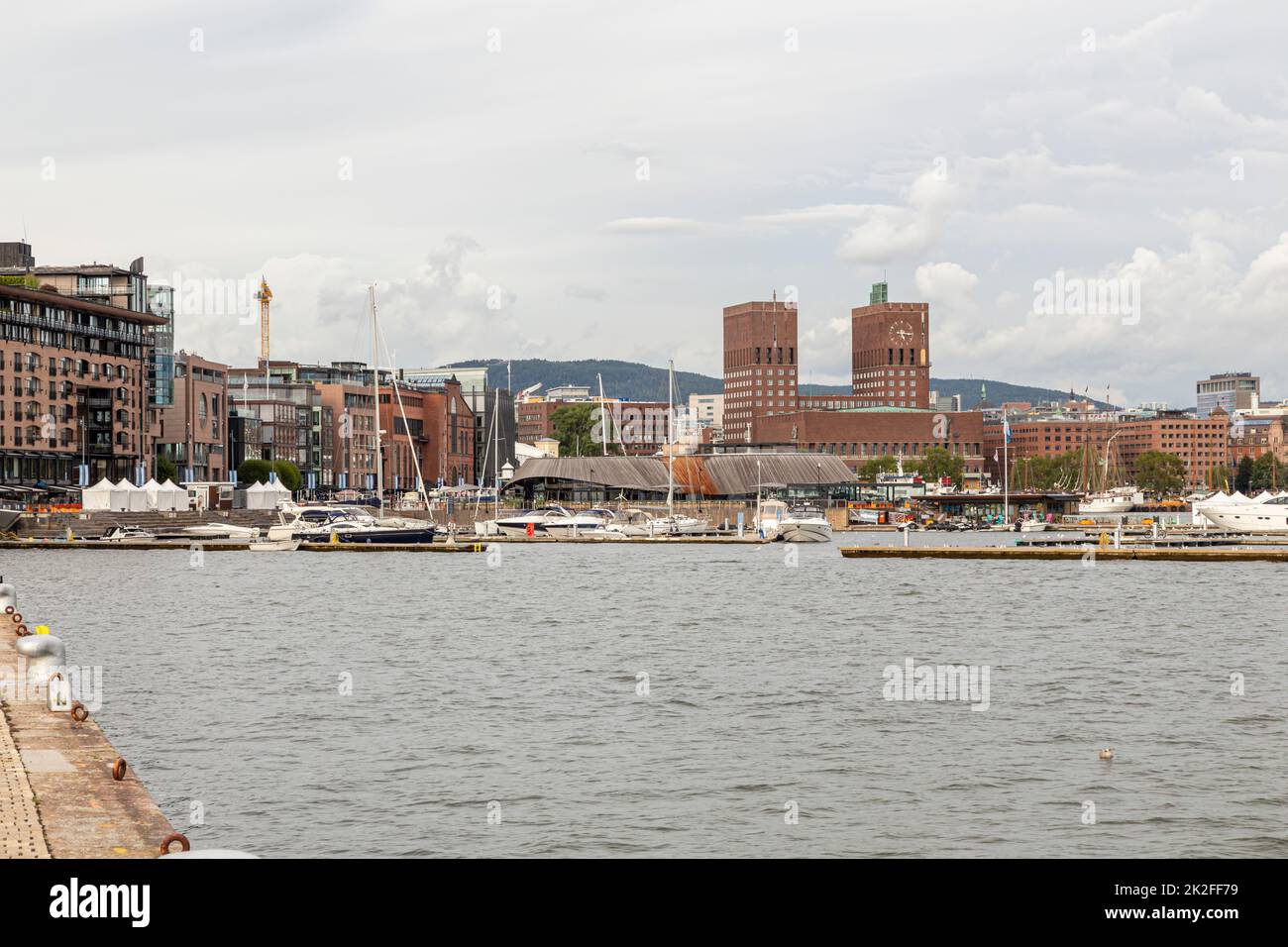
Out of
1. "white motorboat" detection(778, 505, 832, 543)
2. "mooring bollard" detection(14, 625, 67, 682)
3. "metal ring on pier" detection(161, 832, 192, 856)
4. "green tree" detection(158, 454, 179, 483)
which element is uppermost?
"green tree" detection(158, 454, 179, 483)

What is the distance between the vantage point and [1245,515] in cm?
15838

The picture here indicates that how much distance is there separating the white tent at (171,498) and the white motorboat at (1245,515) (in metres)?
102

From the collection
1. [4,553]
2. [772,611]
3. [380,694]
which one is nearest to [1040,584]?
[772,611]

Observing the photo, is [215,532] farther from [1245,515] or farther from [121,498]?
[1245,515]

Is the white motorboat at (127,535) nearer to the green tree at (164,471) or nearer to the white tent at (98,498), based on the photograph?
the white tent at (98,498)

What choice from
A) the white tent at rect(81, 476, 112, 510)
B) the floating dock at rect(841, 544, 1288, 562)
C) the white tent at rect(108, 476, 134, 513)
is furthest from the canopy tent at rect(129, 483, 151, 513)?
the floating dock at rect(841, 544, 1288, 562)

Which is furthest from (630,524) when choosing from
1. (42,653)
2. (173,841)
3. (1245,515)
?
(173,841)

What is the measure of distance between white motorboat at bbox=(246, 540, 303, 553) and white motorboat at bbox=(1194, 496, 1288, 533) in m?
91.8

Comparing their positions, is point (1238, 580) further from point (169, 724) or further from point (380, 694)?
point (169, 724)

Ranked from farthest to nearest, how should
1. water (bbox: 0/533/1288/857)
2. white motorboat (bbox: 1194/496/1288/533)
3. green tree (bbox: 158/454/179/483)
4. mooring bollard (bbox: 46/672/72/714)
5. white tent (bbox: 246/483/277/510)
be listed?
green tree (bbox: 158/454/179/483)
white tent (bbox: 246/483/277/510)
white motorboat (bbox: 1194/496/1288/533)
mooring bollard (bbox: 46/672/72/714)
water (bbox: 0/533/1288/857)

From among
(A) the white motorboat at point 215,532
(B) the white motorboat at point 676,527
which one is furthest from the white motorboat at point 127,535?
(B) the white motorboat at point 676,527

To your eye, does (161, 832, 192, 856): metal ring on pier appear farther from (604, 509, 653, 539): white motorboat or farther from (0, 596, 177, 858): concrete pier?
(604, 509, 653, 539): white motorboat

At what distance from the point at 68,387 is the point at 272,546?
186 ft

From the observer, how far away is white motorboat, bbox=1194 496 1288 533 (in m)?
157
